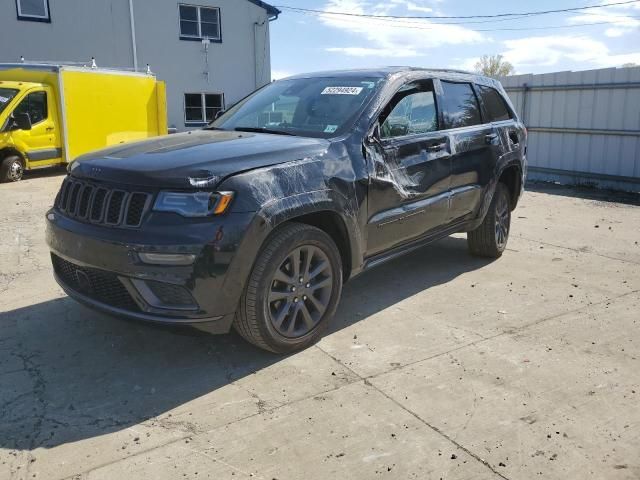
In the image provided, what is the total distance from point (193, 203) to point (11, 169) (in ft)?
33.4

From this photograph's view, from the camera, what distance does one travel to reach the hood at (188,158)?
323 centimetres

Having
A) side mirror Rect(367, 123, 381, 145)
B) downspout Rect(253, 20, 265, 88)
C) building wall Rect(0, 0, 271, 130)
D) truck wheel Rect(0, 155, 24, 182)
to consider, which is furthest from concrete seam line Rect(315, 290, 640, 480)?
downspout Rect(253, 20, 265, 88)

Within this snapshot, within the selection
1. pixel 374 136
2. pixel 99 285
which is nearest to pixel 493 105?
pixel 374 136

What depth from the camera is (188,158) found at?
3408 mm

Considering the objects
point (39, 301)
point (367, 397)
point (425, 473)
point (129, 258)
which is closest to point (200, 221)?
point (129, 258)

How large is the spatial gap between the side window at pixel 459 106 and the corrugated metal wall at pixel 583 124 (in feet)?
23.0

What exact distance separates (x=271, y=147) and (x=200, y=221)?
2.52 ft

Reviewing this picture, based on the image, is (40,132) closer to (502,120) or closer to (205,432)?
(502,120)

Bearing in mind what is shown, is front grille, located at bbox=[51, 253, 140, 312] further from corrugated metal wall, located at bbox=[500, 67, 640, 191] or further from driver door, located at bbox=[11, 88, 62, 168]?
corrugated metal wall, located at bbox=[500, 67, 640, 191]

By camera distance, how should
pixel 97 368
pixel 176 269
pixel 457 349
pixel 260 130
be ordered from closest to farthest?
pixel 176 269 → pixel 97 368 → pixel 457 349 → pixel 260 130

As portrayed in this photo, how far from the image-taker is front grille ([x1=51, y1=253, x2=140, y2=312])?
3307mm

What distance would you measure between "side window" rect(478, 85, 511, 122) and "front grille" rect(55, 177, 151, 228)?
12.4 feet

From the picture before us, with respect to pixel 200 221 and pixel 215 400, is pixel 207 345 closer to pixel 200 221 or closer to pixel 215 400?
pixel 215 400

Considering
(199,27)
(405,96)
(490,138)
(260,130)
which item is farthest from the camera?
(199,27)
